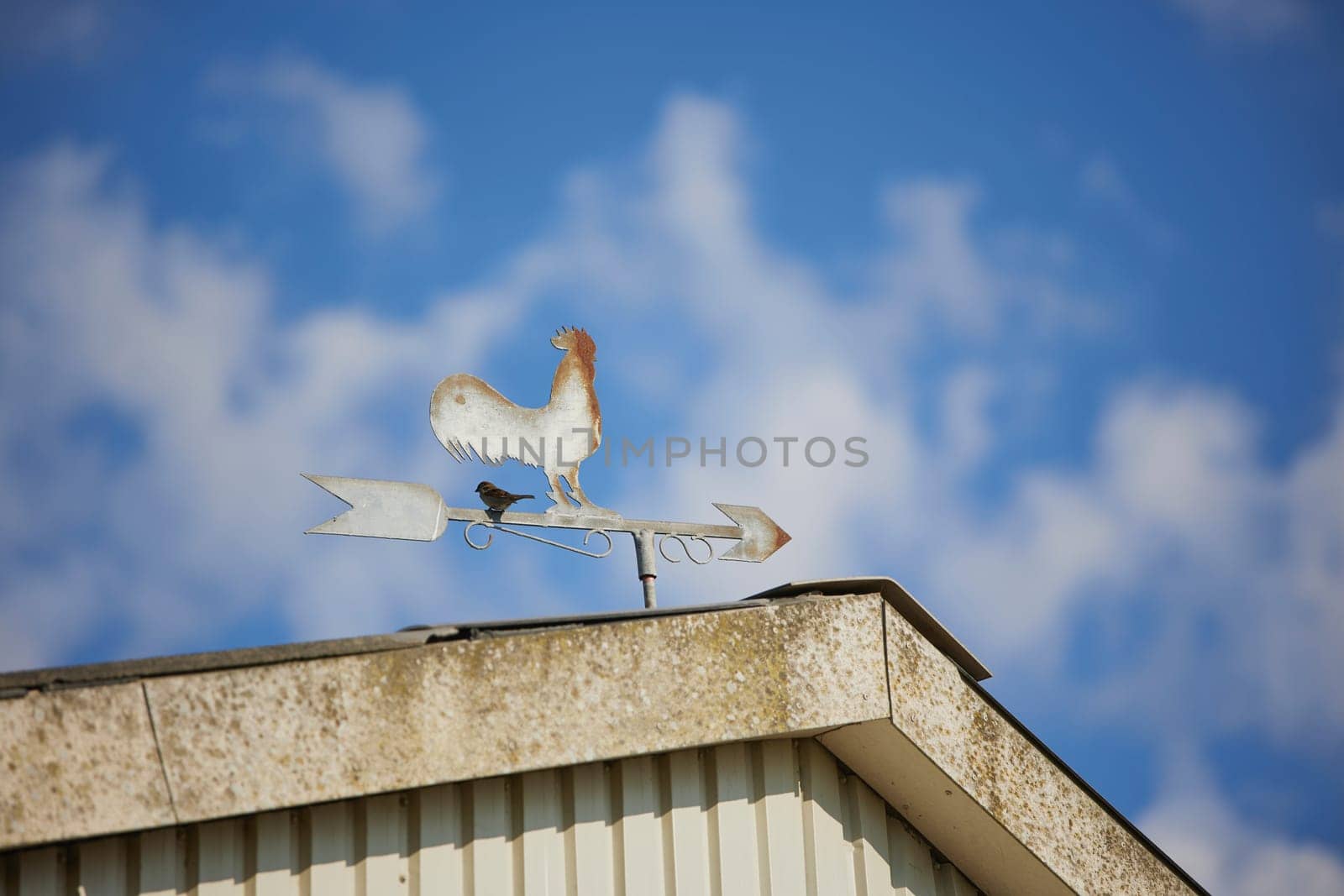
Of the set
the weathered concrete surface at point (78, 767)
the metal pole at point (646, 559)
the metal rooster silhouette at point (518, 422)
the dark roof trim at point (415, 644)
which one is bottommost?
the weathered concrete surface at point (78, 767)

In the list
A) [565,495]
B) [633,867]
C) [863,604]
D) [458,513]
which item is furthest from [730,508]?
[633,867]

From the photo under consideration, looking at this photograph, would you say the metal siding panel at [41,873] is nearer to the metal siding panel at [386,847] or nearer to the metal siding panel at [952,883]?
the metal siding panel at [386,847]

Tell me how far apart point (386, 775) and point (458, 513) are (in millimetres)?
1424

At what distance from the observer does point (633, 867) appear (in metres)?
3.45

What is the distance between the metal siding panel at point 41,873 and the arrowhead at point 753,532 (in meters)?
2.54

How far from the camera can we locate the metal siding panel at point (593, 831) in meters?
3.40

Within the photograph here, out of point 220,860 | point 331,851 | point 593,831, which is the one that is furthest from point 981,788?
point 220,860

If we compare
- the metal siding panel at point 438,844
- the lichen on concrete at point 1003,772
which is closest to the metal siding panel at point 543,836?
the metal siding panel at point 438,844

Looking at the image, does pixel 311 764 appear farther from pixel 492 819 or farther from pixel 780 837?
pixel 780 837

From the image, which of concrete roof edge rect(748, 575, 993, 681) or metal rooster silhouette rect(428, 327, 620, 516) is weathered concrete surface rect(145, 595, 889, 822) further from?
metal rooster silhouette rect(428, 327, 620, 516)

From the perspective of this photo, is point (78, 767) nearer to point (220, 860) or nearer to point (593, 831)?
point (220, 860)

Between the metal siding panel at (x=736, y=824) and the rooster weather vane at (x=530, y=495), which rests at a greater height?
the rooster weather vane at (x=530, y=495)

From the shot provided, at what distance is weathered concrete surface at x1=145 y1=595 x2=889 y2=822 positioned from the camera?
299 centimetres

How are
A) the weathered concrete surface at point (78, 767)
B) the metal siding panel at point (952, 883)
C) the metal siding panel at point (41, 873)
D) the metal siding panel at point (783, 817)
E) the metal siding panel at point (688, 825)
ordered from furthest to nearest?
the metal siding panel at point (952, 883) < the metal siding panel at point (783, 817) < the metal siding panel at point (688, 825) < the metal siding panel at point (41, 873) < the weathered concrete surface at point (78, 767)
